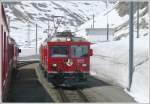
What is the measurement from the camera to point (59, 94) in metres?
23.6

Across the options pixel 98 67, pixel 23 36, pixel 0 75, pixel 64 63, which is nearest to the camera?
pixel 0 75

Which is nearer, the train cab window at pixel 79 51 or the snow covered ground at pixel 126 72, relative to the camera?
the snow covered ground at pixel 126 72

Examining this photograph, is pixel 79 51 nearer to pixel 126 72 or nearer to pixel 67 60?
pixel 67 60

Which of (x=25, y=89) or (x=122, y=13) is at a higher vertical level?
(x=122, y=13)

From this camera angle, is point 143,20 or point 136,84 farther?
point 143,20

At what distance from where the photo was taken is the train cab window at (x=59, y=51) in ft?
85.4

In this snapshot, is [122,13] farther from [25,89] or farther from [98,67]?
[25,89]

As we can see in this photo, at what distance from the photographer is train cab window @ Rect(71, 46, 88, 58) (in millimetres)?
26031

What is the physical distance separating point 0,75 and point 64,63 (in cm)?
1186

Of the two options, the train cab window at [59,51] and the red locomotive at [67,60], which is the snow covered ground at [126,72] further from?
the train cab window at [59,51]

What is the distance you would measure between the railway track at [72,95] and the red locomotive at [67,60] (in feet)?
2.09

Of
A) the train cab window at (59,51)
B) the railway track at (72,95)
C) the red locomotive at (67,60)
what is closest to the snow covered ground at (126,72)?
the railway track at (72,95)

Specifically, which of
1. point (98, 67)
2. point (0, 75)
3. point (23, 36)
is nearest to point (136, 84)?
point (0, 75)

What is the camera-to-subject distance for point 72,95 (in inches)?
934
